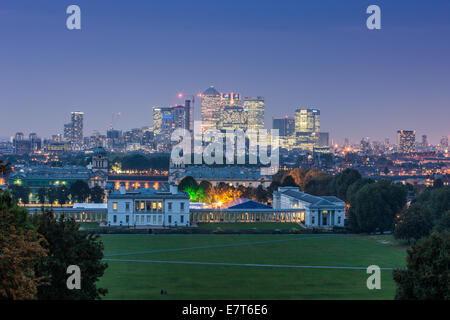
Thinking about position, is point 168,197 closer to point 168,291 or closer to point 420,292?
point 168,291

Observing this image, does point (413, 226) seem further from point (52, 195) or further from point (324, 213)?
point (52, 195)

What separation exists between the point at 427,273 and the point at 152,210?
5779 cm

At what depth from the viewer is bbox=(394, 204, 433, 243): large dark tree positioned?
6681cm

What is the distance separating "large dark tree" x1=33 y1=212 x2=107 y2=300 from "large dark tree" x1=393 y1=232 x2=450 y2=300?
49.9 ft

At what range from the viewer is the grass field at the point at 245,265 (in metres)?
41.9

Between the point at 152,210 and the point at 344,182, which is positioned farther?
the point at 344,182

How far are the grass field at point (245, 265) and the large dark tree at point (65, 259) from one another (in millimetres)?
4188

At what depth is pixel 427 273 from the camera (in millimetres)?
32250

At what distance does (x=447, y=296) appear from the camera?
30.9 metres

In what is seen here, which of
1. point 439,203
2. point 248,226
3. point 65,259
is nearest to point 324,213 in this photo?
point 248,226

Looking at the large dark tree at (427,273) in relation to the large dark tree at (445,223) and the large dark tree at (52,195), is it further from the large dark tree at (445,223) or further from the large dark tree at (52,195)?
the large dark tree at (52,195)

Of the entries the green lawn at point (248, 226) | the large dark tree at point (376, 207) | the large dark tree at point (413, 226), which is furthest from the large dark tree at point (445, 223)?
the green lawn at point (248, 226)
